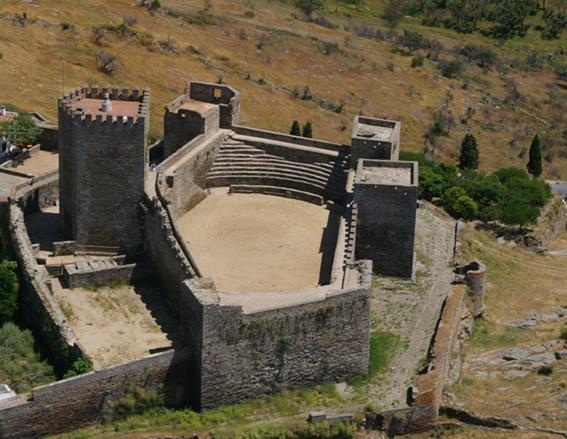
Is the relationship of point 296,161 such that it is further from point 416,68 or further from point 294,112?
point 416,68

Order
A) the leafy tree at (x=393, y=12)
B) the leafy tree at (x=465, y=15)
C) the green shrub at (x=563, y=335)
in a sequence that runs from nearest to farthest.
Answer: the green shrub at (x=563, y=335)
the leafy tree at (x=393, y=12)
the leafy tree at (x=465, y=15)

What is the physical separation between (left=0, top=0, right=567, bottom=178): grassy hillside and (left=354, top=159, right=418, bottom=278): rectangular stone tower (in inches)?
745

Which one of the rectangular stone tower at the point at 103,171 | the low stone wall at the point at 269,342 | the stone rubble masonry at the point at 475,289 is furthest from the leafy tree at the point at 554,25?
the low stone wall at the point at 269,342

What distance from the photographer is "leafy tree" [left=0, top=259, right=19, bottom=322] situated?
39.1 m

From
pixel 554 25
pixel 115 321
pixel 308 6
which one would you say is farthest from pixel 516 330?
pixel 554 25

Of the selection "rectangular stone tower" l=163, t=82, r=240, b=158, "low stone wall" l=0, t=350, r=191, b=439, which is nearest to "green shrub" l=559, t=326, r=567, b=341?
"low stone wall" l=0, t=350, r=191, b=439

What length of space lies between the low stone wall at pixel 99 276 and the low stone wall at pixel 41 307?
87 centimetres

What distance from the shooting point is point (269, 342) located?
33.8 m

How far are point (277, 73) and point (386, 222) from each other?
122ft

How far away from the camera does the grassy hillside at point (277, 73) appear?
68.4 m

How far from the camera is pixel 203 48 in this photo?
3066 inches

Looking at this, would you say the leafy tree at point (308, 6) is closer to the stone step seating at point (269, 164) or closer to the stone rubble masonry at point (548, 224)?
the stone rubble masonry at point (548, 224)

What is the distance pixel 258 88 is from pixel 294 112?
4.06 m

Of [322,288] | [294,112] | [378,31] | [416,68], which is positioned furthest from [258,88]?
[322,288]
